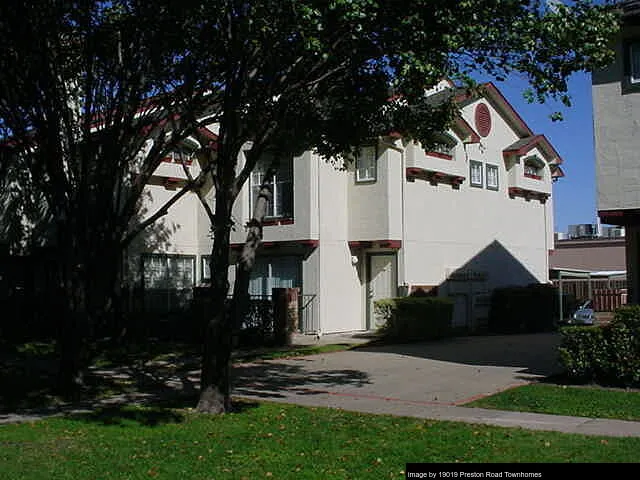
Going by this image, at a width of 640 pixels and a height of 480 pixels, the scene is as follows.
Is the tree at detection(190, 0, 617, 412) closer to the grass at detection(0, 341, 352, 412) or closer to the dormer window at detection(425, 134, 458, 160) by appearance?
the grass at detection(0, 341, 352, 412)

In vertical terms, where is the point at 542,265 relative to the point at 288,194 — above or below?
below

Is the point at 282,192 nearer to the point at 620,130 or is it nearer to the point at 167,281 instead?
the point at 167,281

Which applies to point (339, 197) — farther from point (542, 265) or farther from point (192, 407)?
point (192, 407)

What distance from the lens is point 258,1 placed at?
36.3 feet

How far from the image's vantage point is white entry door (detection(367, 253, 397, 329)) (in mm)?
24734

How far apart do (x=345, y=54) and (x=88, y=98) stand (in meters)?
4.71

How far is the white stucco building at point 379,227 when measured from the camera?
24031 millimetres

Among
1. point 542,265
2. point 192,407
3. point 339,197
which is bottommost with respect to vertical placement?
point 192,407

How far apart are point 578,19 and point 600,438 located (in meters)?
5.60

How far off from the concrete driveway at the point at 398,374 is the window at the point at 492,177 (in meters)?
8.40

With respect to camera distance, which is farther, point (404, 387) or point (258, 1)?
point (404, 387)

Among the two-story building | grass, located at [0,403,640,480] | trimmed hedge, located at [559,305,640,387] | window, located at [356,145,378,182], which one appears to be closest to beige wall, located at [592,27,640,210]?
the two-story building

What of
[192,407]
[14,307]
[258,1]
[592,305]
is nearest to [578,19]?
[258,1]

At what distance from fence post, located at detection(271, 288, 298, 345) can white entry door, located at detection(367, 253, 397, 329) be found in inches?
141
